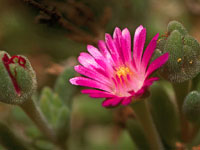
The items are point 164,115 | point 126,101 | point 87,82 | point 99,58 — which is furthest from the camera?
point 164,115

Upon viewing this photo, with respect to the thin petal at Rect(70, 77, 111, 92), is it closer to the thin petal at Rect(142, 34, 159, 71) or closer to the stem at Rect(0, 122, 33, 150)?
the thin petal at Rect(142, 34, 159, 71)

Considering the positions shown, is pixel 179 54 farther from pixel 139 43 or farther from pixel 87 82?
pixel 87 82

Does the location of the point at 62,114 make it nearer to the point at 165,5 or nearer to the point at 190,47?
the point at 190,47

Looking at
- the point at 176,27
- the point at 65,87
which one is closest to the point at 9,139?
the point at 65,87

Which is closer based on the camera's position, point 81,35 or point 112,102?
point 112,102

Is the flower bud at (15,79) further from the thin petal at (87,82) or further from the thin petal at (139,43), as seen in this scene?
the thin petal at (139,43)
